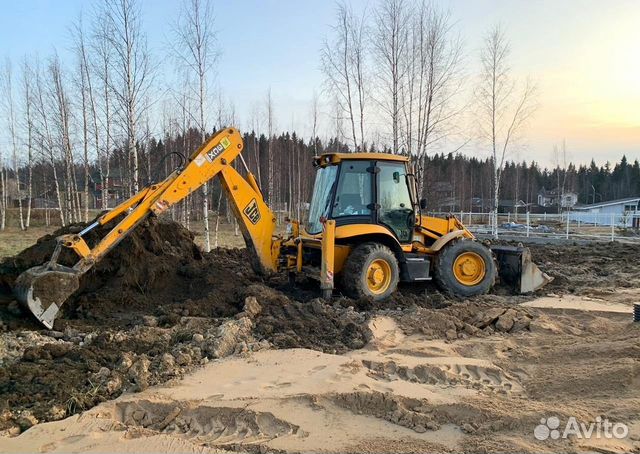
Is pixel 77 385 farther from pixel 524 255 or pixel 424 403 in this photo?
pixel 524 255

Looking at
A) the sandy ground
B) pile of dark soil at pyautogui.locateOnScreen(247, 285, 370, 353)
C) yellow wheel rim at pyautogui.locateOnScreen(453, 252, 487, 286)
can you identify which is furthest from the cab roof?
the sandy ground

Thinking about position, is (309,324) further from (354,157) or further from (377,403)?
(354,157)

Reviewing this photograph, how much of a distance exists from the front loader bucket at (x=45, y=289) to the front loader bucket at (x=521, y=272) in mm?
7447

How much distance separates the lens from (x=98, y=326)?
22.1 feet

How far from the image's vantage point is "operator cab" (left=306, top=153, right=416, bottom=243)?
830cm

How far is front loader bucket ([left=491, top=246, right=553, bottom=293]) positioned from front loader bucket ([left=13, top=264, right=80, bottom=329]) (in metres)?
7.45

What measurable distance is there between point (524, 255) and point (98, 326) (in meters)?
7.34

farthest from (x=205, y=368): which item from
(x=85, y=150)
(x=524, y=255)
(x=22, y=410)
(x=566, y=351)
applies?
(x=85, y=150)

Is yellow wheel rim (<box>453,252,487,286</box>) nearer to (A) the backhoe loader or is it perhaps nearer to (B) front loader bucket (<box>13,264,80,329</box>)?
(A) the backhoe loader

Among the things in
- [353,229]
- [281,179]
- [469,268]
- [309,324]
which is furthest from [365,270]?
[281,179]

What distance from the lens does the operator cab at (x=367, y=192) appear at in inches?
327

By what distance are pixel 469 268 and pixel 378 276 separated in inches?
73.6

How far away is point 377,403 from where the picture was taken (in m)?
4.47

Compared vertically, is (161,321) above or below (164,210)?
below
